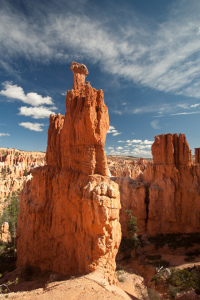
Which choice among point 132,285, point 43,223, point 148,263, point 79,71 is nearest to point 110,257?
point 132,285

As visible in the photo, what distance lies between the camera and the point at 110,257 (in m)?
10.8

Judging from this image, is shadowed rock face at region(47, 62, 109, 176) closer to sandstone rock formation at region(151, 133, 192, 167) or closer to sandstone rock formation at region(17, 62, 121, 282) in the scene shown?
sandstone rock formation at region(17, 62, 121, 282)

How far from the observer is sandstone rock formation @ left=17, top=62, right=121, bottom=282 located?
10.7 meters

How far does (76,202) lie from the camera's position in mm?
12609

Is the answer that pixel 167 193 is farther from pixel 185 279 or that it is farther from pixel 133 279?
pixel 133 279

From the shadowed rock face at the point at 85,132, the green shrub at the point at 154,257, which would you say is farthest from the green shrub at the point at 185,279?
the shadowed rock face at the point at 85,132

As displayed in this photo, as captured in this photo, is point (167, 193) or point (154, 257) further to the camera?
point (167, 193)

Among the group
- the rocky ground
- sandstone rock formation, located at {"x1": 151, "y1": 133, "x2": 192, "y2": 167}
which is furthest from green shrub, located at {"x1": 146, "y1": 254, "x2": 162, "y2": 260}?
sandstone rock formation, located at {"x1": 151, "y1": 133, "x2": 192, "y2": 167}

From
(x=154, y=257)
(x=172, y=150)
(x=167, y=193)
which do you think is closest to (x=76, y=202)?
(x=154, y=257)

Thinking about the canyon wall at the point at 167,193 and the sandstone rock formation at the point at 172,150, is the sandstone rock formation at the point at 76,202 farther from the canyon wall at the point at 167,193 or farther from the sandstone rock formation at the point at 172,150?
the sandstone rock formation at the point at 172,150

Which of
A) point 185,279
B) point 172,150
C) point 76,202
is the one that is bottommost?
point 185,279

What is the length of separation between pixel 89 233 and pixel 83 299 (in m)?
3.48

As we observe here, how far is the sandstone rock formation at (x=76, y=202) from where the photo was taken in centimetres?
1069

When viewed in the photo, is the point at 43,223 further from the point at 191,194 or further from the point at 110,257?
the point at 191,194
